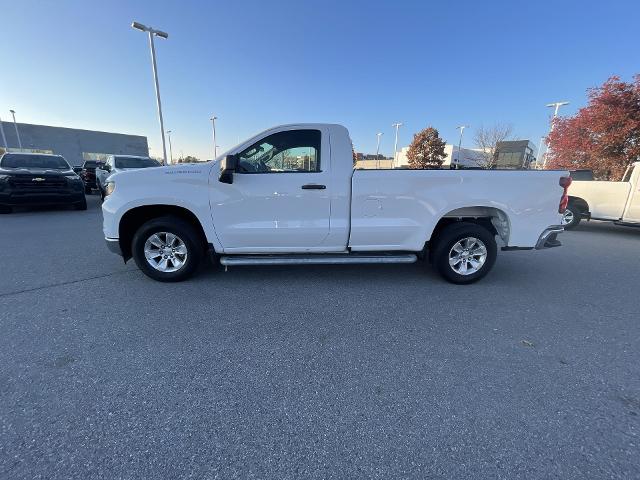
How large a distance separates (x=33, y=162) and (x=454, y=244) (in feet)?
41.9

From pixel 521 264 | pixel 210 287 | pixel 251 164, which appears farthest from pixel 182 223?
pixel 521 264

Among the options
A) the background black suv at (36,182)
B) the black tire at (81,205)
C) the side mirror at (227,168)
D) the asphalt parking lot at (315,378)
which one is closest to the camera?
the asphalt parking lot at (315,378)

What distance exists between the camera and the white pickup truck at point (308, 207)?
3887 mm

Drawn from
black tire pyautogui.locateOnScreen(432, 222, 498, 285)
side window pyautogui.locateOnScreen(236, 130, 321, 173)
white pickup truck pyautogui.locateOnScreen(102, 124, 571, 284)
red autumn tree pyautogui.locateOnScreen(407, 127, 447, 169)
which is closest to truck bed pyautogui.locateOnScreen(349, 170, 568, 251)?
white pickup truck pyautogui.locateOnScreen(102, 124, 571, 284)

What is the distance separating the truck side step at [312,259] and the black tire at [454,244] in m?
0.36

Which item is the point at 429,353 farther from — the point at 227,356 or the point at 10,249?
the point at 10,249

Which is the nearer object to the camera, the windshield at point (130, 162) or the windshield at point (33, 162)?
the windshield at point (33, 162)

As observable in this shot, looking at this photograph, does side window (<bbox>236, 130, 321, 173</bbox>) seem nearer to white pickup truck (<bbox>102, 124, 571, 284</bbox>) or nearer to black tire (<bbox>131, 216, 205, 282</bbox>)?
white pickup truck (<bbox>102, 124, 571, 284</bbox>)

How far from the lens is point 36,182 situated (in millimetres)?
9172

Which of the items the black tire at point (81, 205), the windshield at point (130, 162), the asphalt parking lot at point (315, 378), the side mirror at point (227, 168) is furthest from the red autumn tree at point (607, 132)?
the black tire at point (81, 205)

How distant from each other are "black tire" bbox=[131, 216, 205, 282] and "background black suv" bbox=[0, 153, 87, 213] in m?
7.99

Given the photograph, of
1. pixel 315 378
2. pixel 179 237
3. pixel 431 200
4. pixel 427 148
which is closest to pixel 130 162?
pixel 179 237

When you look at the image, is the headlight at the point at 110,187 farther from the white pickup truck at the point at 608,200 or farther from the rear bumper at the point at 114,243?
the white pickup truck at the point at 608,200

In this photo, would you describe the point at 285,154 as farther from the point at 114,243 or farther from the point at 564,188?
the point at 564,188
